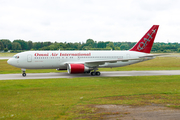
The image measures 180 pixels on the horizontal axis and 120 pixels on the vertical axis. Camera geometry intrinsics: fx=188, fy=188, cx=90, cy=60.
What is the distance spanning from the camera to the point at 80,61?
2898 cm

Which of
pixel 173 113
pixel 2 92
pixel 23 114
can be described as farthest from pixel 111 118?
pixel 2 92

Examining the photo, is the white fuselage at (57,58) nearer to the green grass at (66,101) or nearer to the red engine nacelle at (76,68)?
the red engine nacelle at (76,68)

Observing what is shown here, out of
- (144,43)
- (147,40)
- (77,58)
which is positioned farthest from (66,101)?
(147,40)

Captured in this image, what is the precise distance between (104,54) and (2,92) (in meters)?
17.6

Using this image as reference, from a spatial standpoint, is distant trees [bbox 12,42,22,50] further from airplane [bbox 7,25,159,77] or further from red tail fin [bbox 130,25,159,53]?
red tail fin [bbox 130,25,159,53]

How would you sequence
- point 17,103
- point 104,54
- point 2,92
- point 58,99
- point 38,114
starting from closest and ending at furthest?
1. point 38,114
2. point 17,103
3. point 58,99
4. point 2,92
5. point 104,54

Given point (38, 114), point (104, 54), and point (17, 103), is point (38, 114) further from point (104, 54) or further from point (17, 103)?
point (104, 54)

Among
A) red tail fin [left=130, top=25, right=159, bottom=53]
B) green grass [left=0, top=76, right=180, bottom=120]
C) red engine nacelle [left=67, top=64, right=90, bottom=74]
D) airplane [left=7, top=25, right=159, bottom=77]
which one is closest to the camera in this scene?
green grass [left=0, top=76, right=180, bottom=120]

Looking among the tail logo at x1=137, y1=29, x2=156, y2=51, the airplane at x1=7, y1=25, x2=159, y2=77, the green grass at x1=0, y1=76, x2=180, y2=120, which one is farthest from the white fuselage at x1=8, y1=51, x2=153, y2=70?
the green grass at x1=0, y1=76, x2=180, y2=120

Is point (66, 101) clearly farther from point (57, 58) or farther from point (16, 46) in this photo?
point (16, 46)

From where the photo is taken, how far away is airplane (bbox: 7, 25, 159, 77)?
26.5m

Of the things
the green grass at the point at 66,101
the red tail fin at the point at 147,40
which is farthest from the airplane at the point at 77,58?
the green grass at the point at 66,101

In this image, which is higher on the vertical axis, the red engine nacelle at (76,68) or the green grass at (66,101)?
the red engine nacelle at (76,68)

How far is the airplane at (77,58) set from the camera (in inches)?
1043
